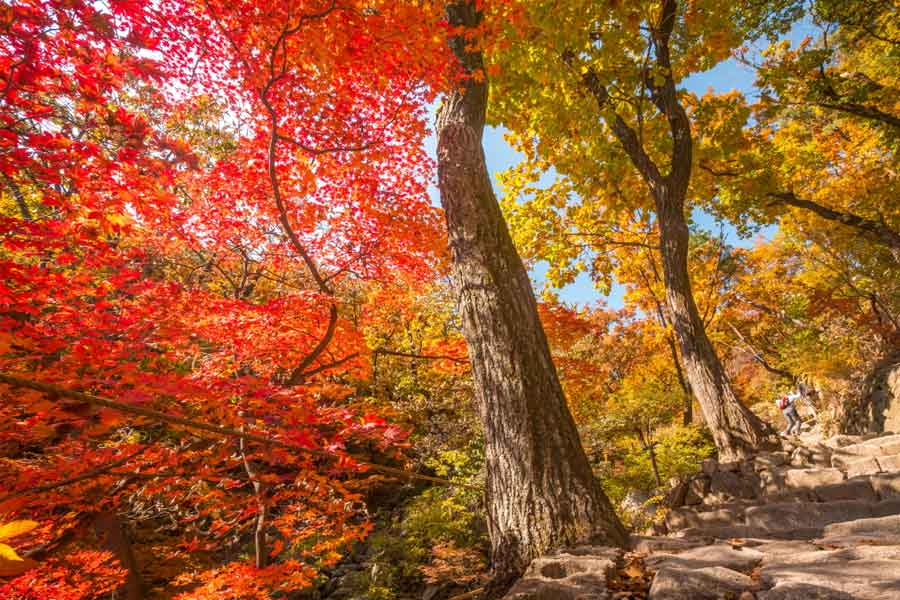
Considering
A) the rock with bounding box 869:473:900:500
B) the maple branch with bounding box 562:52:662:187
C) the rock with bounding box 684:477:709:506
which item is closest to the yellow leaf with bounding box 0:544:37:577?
the rock with bounding box 869:473:900:500

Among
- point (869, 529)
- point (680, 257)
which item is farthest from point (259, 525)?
point (680, 257)

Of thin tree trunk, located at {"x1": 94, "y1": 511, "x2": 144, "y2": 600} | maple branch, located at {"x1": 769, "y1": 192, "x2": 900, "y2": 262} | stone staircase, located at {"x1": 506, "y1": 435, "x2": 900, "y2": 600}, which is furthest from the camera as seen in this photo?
maple branch, located at {"x1": 769, "y1": 192, "x2": 900, "y2": 262}

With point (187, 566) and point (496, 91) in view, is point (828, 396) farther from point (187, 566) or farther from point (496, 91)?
point (187, 566)

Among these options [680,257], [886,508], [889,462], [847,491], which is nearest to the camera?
[886,508]

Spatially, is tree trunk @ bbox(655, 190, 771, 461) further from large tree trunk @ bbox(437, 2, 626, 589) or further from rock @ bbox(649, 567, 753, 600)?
rock @ bbox(649, 567, 753, 600)

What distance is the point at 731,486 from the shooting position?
5031 millimetres

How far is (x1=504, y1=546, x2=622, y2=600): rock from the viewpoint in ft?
5.96

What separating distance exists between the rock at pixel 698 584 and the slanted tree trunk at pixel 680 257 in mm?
4652

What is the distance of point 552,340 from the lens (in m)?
9.05

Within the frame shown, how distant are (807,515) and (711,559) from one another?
2148 mm

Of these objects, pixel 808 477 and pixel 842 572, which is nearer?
pixel 842 572

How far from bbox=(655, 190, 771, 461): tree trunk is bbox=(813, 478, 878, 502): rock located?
1136mm

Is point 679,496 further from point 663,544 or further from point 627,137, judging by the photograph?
point 627,137

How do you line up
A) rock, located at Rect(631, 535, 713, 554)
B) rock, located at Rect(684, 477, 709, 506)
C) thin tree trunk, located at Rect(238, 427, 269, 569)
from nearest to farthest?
rock, located at Rect(631, 535, 713, 554), rock, located at Rect(684, 477, 709, 506), thin tree trunk, located at Rect(238, 427, 269, 569)
